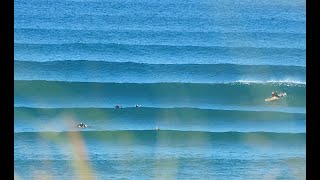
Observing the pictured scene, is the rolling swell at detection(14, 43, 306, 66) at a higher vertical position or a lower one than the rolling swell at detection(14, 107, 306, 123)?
higher

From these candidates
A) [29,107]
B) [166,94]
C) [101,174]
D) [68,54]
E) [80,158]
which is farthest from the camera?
[68,54]

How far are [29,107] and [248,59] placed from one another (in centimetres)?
373

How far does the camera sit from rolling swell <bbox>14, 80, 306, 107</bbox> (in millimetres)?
6676

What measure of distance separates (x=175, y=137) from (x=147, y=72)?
2433 mm

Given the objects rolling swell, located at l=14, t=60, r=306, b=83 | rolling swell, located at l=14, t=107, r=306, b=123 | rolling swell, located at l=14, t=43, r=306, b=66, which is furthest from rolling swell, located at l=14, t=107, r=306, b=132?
rolling swell, located at l=14, t=43, r=306, b=66

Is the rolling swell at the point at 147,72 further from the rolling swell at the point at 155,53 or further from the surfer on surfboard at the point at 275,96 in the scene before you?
the surfer on surfboard at the point at 275,96

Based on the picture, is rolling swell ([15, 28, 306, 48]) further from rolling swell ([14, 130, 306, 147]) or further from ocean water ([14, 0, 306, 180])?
rolling swell ([14, 130, 306, 147])

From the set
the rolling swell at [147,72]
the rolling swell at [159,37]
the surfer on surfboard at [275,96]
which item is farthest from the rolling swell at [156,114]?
the rolling swell at [159,37]

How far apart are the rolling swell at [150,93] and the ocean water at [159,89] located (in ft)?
0.05

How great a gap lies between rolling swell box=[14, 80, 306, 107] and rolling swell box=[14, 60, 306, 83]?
0.56ft

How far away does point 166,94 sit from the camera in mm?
7016
